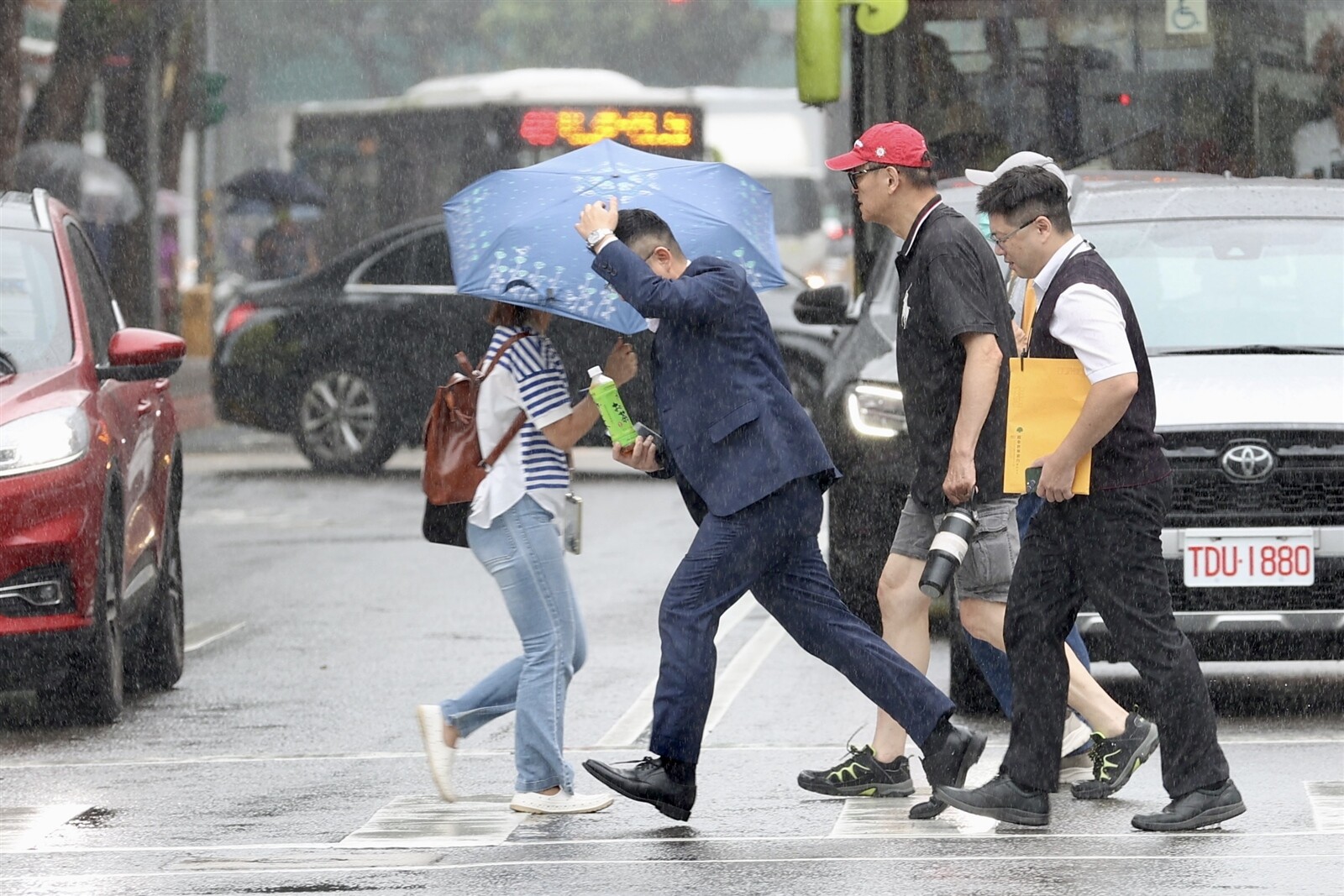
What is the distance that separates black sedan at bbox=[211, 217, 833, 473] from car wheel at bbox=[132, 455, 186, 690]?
911 centimetres

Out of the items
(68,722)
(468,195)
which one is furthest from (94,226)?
(468,195)

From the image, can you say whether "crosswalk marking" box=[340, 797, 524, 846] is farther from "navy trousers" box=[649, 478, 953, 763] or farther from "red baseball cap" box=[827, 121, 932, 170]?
"red baseball cap" box=[827, 121, 932, 170]

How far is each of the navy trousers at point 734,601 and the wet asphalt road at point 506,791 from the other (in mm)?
309

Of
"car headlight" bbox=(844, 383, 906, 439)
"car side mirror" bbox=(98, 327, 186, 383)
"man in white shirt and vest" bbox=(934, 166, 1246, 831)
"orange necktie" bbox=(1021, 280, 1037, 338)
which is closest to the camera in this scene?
"man in white shirt and vest" bbox=(934, 166, 1246, 831)

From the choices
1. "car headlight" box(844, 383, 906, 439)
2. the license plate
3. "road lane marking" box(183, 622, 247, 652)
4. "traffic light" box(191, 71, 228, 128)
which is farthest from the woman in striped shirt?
"traffic light" box(191, 71, 228, 128)

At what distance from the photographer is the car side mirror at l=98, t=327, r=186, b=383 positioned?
9.41m

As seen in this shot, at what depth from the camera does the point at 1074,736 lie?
7.84 m

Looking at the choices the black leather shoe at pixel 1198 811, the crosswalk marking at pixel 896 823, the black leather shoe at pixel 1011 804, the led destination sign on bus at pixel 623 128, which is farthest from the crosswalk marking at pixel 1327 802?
the led destination sign on bus at pixel 623 128

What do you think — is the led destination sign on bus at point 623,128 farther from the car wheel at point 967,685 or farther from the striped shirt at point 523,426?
the striped shirt at point 523,426

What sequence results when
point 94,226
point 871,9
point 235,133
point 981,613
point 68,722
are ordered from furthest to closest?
point 235,133 < point 94,226 < point 871,9 < point 68,722 < point 981,613

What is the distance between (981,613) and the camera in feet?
24.9

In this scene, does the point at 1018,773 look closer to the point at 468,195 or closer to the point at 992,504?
the point at 992,504

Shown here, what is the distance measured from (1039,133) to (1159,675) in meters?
6.11

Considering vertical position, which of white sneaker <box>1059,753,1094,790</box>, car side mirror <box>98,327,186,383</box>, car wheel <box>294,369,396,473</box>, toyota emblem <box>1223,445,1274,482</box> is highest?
car side mirror <box>98,327,186,383</box>
